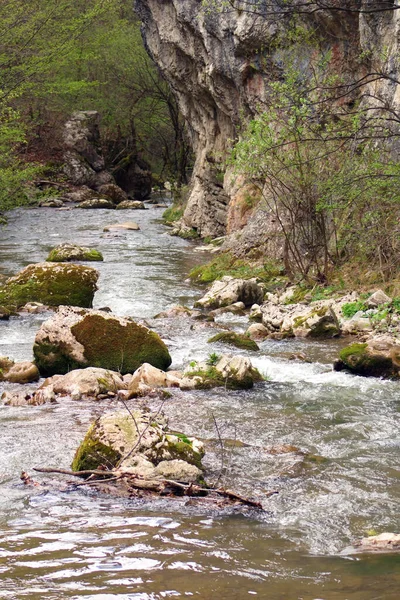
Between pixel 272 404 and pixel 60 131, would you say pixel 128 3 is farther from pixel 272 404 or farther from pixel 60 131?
pixel 272 404

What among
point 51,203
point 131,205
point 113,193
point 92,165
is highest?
point 92,165

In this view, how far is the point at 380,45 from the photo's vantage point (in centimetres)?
1425

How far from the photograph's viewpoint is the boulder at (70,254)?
17977 mm

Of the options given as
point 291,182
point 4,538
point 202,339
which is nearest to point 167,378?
point 202,339

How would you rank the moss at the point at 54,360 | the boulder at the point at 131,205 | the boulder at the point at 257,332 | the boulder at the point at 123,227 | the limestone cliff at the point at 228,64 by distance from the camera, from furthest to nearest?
the boulder at the point at 131,205, the boulder at the point at 123,227, the limestone cliff at the point at 228,64, the boulder at the point at 257,332, the moss at the point at 54,360

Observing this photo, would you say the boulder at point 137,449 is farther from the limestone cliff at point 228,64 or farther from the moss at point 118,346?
the limestone cliff at point 228,64

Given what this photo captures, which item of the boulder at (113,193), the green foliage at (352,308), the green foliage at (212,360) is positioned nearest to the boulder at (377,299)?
the green foliage at (352,308)

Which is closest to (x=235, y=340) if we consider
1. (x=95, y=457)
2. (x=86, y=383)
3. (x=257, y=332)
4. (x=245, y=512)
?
(x=257, y=332)

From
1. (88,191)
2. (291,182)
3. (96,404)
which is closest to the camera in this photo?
(96,404)

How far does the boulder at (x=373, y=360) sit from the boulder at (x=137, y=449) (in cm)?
375

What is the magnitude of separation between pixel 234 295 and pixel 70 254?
19.4 ft

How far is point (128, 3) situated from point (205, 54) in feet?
81.9

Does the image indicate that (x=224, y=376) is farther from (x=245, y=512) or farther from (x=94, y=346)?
(x=245, y=512)

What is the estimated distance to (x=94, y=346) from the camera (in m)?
9.47
